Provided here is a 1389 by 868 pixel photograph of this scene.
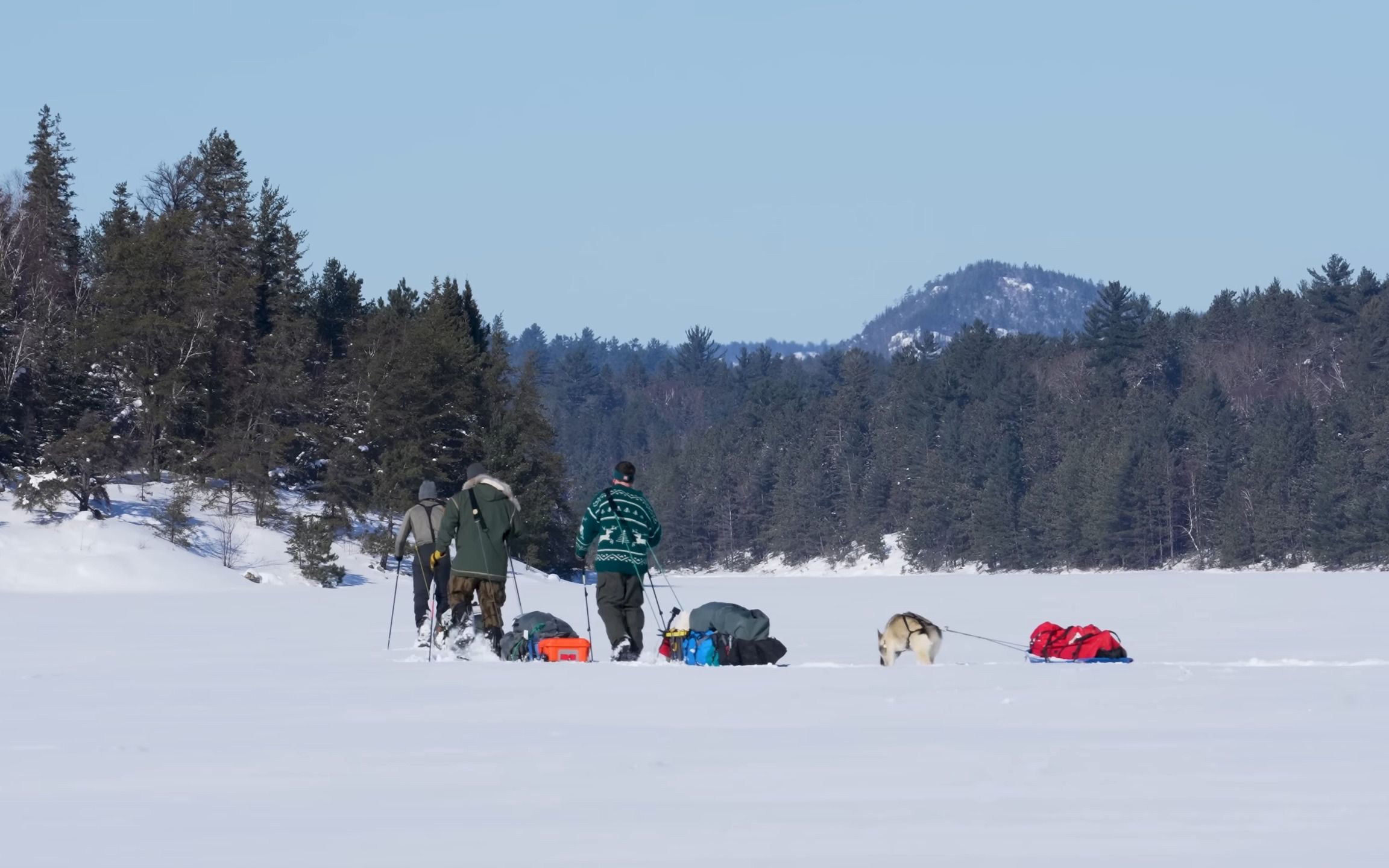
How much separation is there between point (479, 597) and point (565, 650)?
118 cm

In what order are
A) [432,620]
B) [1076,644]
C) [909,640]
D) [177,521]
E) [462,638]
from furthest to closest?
[177,521]
[432,620]
[462,638]
[1076,644]
[909,640]

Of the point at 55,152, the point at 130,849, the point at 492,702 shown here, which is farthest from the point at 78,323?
the point at 130,849

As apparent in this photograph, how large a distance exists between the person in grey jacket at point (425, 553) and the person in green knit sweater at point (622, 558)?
252 cm

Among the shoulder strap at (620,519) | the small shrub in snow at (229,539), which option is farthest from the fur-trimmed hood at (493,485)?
the small shrub in snow at (229,539)

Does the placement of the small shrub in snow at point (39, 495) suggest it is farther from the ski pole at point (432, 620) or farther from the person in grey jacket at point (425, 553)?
the ski pole at point (432, 620)

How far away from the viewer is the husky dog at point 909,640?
14.1m

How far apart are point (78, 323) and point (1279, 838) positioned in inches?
1695

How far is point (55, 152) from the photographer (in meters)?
58.3

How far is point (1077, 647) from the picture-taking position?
46.7ft

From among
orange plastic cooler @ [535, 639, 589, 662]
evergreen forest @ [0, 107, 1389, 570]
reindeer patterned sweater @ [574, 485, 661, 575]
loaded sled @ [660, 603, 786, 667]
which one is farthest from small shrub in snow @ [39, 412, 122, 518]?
loaded sled @ [660, 603, 786, 667]

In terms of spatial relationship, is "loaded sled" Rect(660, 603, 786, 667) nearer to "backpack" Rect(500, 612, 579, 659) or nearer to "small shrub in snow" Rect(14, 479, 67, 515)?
"backpack" Rect(500, 612, 579, 659)

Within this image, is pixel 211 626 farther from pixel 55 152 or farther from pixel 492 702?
pixel 55 152

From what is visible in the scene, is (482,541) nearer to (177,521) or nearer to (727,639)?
(727,639)

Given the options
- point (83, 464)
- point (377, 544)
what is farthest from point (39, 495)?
point (377, 544)
